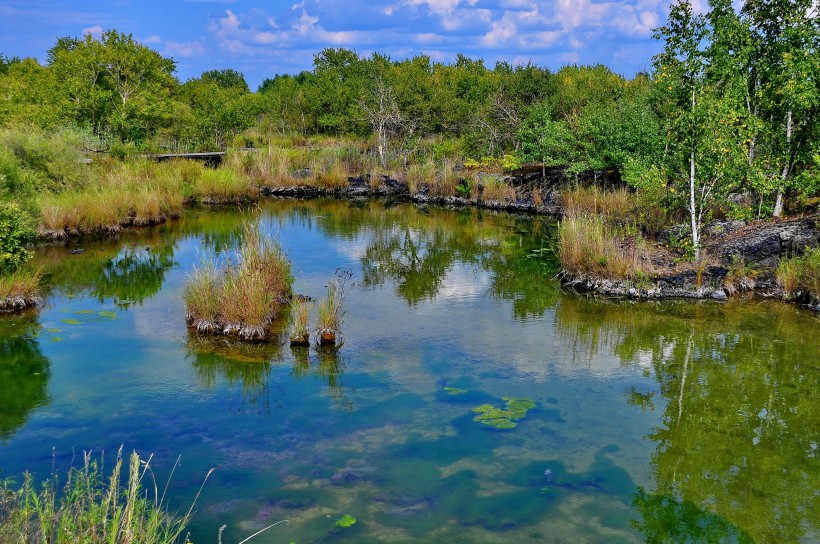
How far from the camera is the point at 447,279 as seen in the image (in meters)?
13.9

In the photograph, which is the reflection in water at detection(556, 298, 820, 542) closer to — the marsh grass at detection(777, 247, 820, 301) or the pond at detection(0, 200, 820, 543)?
the pond at detection(0, 200, 820, 543)

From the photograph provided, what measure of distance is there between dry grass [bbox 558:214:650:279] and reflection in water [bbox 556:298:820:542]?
0.85 m

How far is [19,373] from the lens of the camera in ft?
28.2

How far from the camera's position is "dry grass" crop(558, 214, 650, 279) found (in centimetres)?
1238

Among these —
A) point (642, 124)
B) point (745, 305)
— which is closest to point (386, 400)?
point (745, 305)

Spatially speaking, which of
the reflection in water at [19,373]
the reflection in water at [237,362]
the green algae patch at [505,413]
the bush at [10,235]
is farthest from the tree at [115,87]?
the green algae patch at [505,413]

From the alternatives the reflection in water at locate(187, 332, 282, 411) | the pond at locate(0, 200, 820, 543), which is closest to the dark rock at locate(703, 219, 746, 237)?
the pond at locate(0, 200, 820, 543)

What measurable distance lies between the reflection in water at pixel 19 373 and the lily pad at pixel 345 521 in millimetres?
3859

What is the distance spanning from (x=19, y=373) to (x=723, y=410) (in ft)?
29.4

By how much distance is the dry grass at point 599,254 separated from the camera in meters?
12.4

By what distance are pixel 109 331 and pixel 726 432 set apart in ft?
29.1

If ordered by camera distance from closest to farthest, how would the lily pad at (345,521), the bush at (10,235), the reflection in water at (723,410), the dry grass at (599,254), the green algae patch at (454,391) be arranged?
the lily pad at (345,521) → the reflection in water at (723,410) → the green algae patch at (454,391) → the bush at (10,235) → the dry grass at (599,254)

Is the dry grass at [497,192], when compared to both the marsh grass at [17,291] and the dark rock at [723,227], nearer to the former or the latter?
the dark rock at [723,227]

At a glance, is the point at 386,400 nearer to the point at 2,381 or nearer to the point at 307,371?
the point at 307,371
